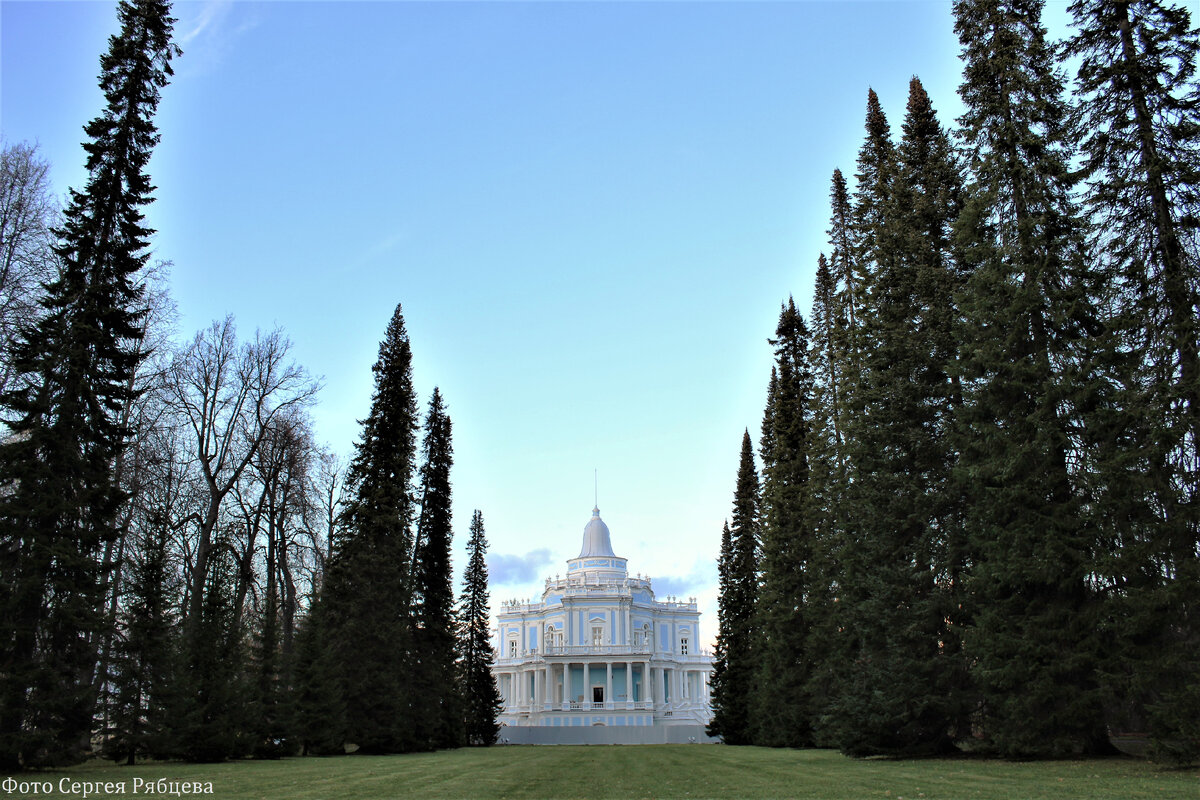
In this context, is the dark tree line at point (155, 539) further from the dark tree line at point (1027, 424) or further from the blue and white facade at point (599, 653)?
the blue and white facade at point (599, 653)

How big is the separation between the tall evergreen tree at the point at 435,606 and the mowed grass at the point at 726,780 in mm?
15341

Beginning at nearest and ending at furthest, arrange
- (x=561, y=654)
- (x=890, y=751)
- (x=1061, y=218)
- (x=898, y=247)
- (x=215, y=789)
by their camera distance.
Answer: (x=215, y=789) → (x=1061, y=218) → (x=890, y=751) → (x=898, y=247) → (x=561, y=654)

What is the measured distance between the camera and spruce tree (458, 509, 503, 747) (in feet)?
148

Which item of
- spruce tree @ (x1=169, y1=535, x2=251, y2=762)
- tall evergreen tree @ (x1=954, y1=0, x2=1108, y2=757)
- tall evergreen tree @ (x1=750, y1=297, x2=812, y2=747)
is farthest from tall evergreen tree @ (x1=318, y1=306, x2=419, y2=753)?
tall evergreen tree @ (x1=954, y1=0, x2=1108, y2=757)

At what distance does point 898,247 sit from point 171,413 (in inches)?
1037

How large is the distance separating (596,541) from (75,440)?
6396 cm

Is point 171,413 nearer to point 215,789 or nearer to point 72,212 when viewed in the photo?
point 72,212

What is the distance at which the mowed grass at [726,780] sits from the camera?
39.8 ft

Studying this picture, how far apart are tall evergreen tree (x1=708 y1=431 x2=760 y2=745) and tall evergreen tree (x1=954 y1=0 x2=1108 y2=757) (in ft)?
70.1

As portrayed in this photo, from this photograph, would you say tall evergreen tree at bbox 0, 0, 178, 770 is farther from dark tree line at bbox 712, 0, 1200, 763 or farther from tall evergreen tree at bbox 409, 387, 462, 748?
dark tree line at bbox 712, 0, 1200, 763

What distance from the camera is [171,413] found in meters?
30.6

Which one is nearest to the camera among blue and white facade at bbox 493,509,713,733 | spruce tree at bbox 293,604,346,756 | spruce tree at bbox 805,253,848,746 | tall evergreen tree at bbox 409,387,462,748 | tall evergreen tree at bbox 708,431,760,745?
spruce tree at bbox 805,253,848,746

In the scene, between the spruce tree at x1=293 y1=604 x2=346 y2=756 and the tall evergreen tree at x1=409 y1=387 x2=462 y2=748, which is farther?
the tall evergreen tree at x1=409 y1=387 x2=462 y2=748

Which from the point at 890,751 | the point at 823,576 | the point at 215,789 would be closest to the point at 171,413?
the point at 215,789
